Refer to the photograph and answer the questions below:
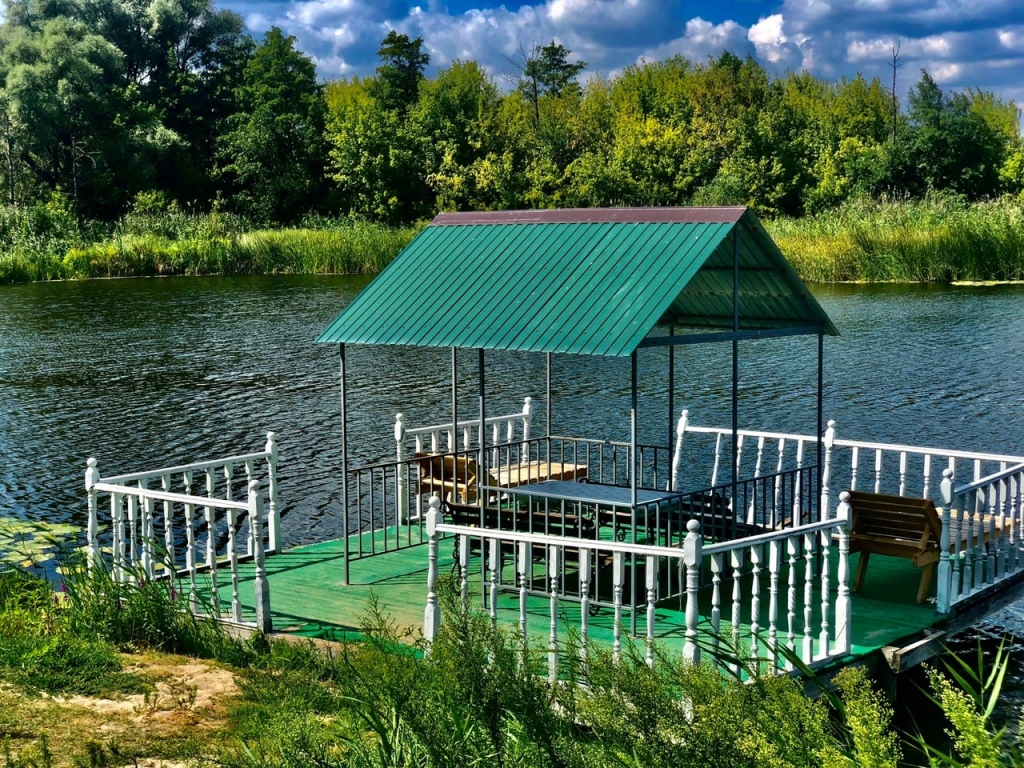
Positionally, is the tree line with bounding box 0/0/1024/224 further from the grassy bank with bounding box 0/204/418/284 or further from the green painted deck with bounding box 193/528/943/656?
the green painted deck with bounding box 193/528/943/656

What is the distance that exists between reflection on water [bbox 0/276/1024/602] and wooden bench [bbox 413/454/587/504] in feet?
11.0

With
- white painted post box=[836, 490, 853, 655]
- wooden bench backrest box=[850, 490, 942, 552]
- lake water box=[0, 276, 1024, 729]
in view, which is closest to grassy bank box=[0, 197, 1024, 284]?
lake water box=[0, 276, 1024, 729]

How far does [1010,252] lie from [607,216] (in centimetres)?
3089

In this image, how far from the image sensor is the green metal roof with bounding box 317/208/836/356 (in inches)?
340

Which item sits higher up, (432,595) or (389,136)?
(389,136)

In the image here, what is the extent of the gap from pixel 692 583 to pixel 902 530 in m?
3.19

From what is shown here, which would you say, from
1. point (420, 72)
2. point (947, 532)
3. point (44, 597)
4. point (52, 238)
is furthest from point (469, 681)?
point (420, 72)

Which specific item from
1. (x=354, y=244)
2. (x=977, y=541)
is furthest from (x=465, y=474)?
(x=354, y=244)

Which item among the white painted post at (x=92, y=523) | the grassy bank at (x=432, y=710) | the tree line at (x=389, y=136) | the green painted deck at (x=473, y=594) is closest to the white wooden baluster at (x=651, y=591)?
the green painted deck at (x=473, y=594)

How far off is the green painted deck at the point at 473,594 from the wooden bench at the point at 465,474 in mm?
578

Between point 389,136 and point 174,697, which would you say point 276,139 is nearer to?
point 389,136

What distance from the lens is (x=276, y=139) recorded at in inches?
2477

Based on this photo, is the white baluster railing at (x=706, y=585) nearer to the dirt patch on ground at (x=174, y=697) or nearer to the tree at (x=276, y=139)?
the dirt patch on ground at (x=174, y=697)

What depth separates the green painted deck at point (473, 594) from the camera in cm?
838
